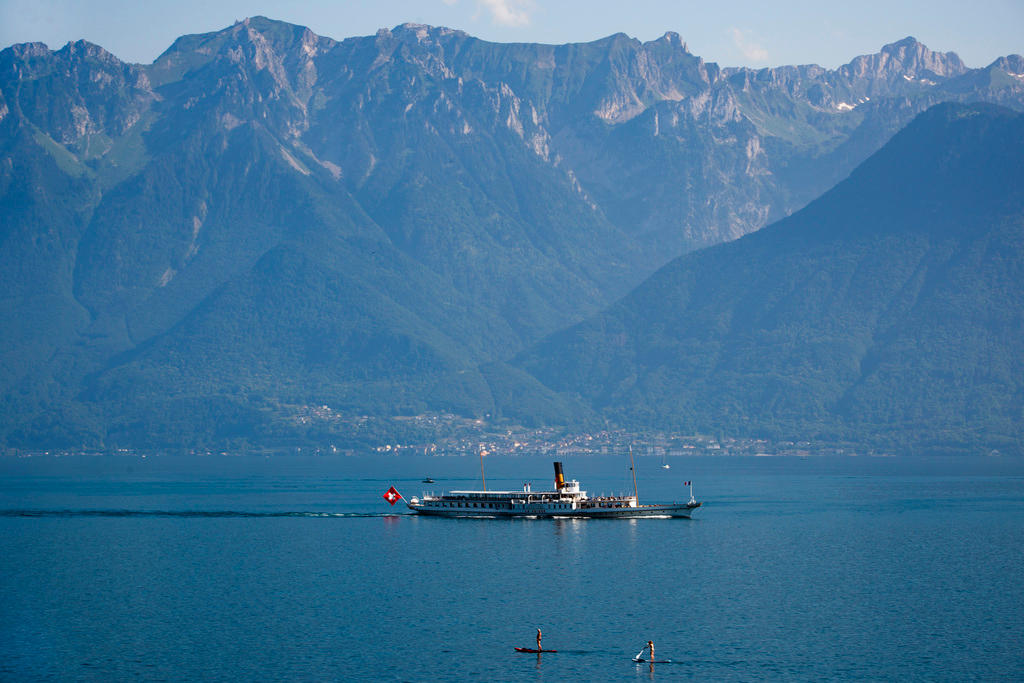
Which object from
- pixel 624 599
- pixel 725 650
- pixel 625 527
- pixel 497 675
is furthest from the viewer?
pixel 625 527

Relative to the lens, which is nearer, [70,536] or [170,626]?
[170,626]

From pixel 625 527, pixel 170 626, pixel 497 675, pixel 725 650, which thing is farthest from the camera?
pixel 625 527

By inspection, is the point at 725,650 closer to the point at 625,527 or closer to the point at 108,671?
the point at 108,671

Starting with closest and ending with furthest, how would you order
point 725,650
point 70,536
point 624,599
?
point 725,650 → point 624,599 → point 70,536

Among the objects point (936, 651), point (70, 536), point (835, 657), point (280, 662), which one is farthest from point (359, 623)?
point (70, 536)

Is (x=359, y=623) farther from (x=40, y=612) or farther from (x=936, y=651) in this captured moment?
(x=936, y=651)

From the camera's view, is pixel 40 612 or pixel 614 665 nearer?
pixel 614 665

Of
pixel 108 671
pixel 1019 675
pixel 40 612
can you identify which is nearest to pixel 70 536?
pixel 40 612

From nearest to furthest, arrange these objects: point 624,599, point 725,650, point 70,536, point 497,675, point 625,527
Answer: point 497,675
point 725,650
point 624,599
point 70,536
point 625,527
